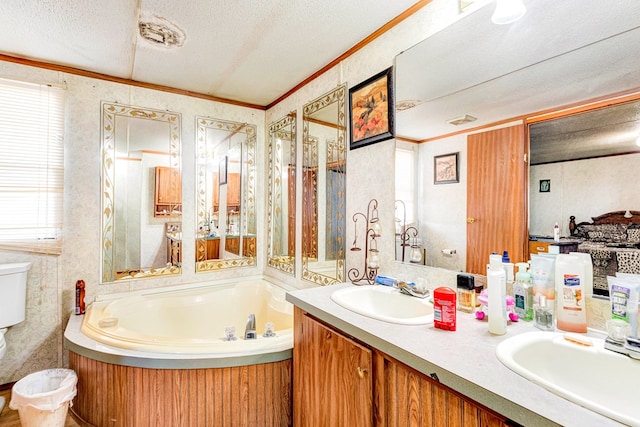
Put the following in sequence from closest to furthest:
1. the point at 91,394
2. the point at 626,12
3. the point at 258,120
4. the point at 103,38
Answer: the point at 626,12, the point at 91,394, the point at 103,38, the point at 258,120

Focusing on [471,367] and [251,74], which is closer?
[471,367]

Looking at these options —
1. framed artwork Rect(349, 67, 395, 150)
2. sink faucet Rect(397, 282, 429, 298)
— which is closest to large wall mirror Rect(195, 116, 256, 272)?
framed artwork Rect(349, 67, 395, 150)

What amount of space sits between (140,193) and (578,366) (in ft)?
9.84

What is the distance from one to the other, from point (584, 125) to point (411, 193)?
763 mm

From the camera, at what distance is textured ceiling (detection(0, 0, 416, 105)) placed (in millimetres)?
1681

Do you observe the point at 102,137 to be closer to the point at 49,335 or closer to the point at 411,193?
the point at 49,335

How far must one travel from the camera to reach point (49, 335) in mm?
2311

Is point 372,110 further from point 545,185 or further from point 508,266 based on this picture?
point 508,266

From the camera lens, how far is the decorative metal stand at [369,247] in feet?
5.94

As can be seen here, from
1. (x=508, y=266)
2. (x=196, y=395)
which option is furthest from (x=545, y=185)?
(x=196, y=395)

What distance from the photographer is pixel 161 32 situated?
1.91 meters

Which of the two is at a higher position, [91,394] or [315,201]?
[315,201]

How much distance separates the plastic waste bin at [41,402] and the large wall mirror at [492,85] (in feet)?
7.09

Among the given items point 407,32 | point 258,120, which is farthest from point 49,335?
point 407,32
